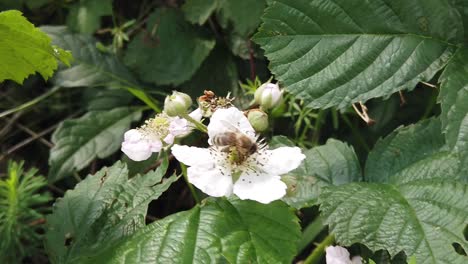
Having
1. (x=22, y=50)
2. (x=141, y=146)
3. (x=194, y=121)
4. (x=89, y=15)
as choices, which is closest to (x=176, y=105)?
(x=194, y=121)

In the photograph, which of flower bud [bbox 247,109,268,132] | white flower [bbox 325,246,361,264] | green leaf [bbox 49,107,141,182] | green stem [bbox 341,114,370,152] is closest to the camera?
flower bud [bbox 247,109,268,132]

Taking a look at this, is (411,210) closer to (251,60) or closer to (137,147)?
(137,147)

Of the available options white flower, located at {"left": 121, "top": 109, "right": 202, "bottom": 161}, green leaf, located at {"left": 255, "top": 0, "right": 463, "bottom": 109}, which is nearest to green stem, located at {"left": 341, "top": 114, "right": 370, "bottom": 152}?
green leaf, located at {"left": 255, "top": 0, "right": 463, "bottom": 109}

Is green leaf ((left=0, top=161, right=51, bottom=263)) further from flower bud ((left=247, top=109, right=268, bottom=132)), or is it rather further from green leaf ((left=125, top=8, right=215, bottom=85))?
flower bud ((left=247, top=109, right=268, bottom=132))

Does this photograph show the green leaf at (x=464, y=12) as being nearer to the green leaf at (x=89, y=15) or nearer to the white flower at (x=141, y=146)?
the white flower at (x=141, y=146)

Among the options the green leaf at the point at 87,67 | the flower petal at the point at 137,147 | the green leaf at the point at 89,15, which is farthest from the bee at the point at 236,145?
the green leaf at the point at 89,15

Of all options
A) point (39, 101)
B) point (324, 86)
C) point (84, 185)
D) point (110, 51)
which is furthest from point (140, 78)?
point (324, 86)
